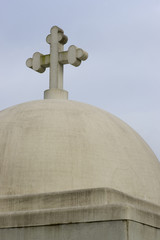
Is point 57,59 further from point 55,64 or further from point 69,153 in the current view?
point 69,153

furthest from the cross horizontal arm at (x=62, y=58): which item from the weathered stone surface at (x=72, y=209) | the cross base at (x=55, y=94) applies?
the weathered stone surface at (x=72, y=209)

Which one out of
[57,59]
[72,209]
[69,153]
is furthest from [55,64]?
[72,209]

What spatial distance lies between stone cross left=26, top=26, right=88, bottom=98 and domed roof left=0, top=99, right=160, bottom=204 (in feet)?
3.94

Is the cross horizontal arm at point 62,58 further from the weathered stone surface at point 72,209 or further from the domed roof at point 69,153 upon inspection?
the weathered stone surface at point 72,209

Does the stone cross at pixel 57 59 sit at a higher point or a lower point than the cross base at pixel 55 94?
higher

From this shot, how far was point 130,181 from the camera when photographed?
1266cm

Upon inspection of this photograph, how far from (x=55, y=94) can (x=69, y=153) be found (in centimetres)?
289

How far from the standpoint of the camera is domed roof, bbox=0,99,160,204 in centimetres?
1212

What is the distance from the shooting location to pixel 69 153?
12.4 metres

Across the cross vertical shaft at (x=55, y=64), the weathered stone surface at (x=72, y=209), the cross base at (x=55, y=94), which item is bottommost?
the weathered stone surface at (x=72, y=209)

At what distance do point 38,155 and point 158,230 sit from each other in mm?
3133

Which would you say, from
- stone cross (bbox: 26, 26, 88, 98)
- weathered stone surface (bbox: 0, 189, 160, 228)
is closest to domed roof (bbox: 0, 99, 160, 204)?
weathered stone surface (bbox: 0, 189, 160, 228)

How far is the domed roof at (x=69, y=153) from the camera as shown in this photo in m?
12.1

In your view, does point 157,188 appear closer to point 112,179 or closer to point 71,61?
point 112,179
